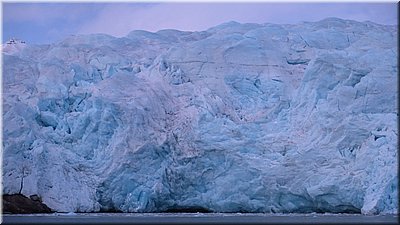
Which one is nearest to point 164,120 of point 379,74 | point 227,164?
point 227,164

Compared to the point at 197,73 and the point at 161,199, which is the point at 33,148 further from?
the point at 197,73

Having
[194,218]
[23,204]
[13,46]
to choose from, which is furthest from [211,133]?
[13,46]

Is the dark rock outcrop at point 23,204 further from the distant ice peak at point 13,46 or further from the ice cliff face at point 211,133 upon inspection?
the distant ice peak at point 13,46

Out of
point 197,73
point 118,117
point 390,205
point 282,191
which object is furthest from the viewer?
point 197,73

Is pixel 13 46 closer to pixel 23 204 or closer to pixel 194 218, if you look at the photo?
pixel 23 204

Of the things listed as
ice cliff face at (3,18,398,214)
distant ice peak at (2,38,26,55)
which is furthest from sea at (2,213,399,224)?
distant ice peak at (2,38,26,55)

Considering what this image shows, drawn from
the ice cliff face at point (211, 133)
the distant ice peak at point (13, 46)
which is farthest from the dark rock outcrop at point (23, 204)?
the distant ice peak at point (13, 46)
